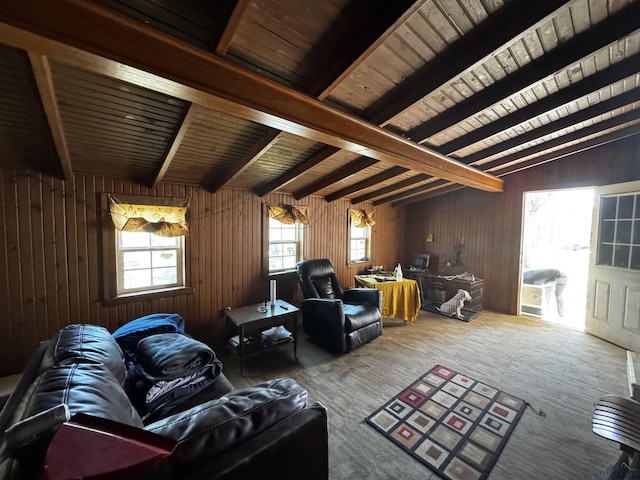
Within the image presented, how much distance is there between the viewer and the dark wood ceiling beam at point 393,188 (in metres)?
4.08

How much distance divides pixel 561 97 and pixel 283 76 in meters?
2.39

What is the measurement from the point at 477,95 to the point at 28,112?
3.21 meters

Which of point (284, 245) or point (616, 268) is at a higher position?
point (284, 245)

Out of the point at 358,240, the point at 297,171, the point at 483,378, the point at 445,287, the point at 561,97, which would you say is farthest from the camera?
the point at 358,240

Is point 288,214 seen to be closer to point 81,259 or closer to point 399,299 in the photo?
point 399,299

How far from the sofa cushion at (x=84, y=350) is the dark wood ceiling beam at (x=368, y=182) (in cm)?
341

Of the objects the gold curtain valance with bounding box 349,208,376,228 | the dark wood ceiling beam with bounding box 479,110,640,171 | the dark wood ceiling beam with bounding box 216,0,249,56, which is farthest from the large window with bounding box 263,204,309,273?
the dark wood ceiling beam with bounding box 479,110,640,171

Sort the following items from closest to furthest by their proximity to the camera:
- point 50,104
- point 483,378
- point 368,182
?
point 50,104
point 483,378
point 368,182

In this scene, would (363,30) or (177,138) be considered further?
(177,138)

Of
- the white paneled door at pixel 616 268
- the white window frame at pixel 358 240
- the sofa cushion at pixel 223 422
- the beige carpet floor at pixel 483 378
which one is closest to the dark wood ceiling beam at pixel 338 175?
the white window frame at pixel 358 240

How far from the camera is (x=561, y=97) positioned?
224 centimetres

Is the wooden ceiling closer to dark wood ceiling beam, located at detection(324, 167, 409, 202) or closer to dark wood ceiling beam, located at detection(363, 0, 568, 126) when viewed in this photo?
dark wood ceiling beam, located at detection(363, 0, 568, 126)

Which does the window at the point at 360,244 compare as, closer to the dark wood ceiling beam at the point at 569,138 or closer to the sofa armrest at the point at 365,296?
the sofa armrest at the point at 365,296

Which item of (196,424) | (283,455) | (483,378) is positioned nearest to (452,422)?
(483,378)
